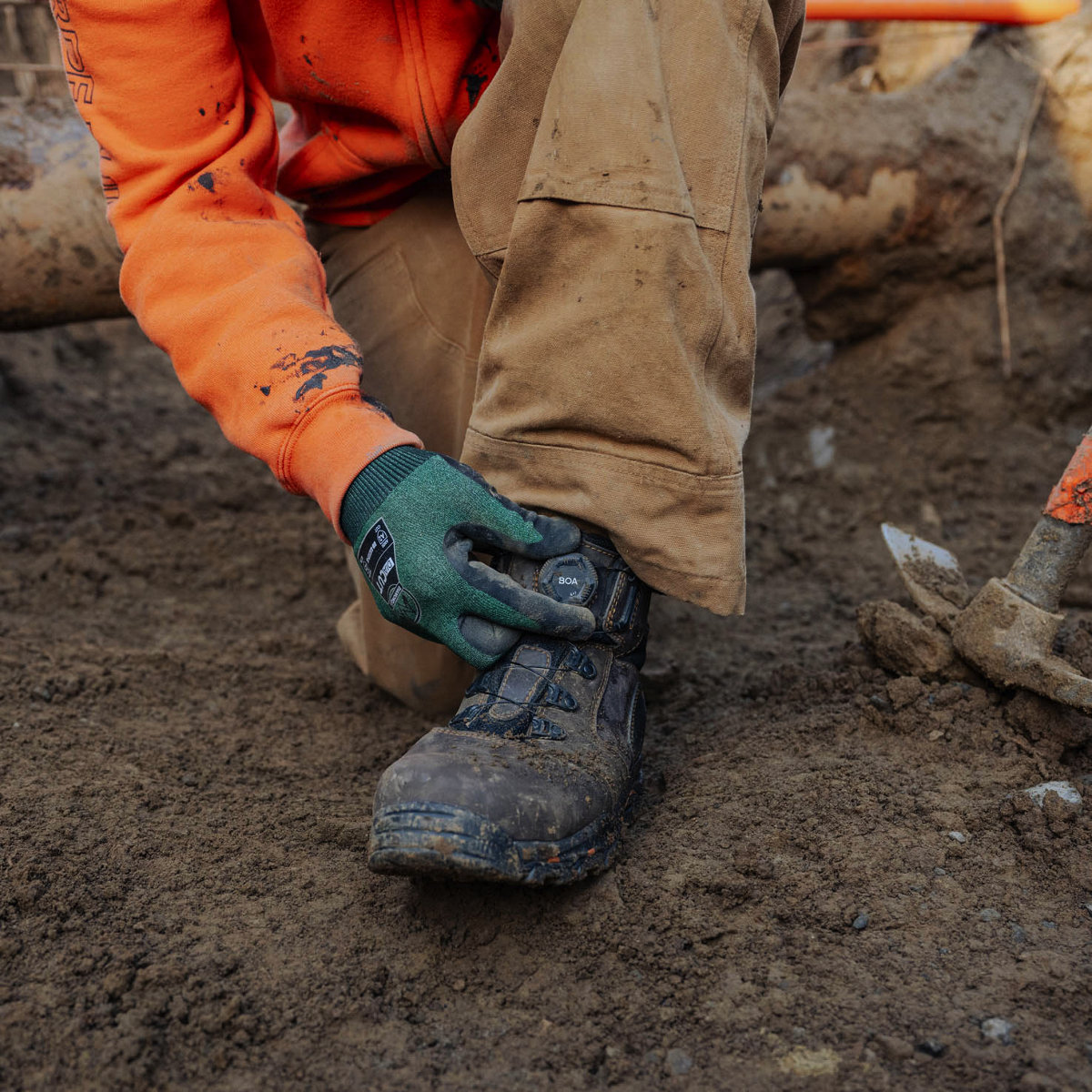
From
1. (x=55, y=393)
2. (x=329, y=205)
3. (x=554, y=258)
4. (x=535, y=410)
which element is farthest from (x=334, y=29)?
(x=55, y=393)

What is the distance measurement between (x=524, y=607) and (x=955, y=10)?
2.34 m

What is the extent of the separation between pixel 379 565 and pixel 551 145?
0.53m

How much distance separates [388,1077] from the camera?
903 mm

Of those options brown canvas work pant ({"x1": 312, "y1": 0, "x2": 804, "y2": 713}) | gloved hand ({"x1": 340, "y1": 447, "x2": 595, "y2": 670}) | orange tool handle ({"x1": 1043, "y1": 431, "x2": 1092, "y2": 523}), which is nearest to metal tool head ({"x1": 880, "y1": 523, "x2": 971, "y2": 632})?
orange tool handle ({"x1": 1043, "y1": 431, "x2": 1092, "y2": 523})

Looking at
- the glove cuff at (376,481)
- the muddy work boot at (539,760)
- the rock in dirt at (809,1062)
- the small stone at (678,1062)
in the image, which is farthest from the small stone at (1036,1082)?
the glove cuff at (376,481)

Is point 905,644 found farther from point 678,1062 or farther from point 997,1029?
point 678,1062

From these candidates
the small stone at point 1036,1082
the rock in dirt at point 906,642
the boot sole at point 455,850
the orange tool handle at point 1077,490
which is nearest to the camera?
the small stone at point 1036,1082

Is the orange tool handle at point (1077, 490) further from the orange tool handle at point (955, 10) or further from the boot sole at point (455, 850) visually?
the orange tool handle at point (955, 10)

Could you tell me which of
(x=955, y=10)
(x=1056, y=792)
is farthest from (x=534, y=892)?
(x=955, y=10)

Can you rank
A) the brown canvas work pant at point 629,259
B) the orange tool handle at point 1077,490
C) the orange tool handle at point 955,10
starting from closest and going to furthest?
1. the brown canvas work pant at point 629,259
2. the orange tool handle at point 1077,490
3. the orange tool handle at point 955,10

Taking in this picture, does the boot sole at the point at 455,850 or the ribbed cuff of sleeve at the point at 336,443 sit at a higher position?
the ribbed cuff of sleeve at the point at 336,443

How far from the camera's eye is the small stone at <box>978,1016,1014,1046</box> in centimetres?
91

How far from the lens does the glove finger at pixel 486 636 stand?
1192 mm

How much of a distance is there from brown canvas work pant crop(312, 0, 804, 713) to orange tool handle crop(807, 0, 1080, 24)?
4.73ft
